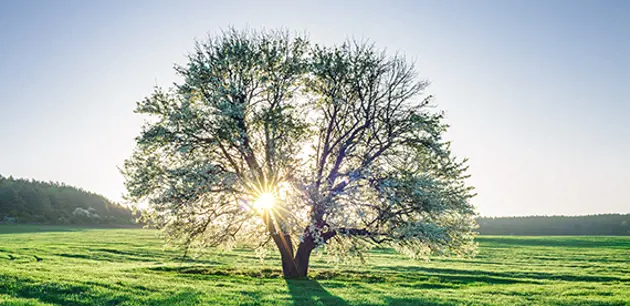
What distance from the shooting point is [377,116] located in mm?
25906

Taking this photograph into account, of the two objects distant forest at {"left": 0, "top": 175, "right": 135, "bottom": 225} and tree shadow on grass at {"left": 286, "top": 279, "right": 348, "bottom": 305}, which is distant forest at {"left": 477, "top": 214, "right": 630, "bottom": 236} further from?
tree shadow on grass at {"left": 286, "top": 279, "right": 348, "bottom": 305}

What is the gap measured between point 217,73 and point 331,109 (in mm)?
7245

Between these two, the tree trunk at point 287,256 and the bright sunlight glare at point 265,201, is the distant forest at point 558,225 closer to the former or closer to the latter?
the tree trunk at point 287,256

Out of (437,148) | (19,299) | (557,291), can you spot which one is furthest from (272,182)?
(557,291)

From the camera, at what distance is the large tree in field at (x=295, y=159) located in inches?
937

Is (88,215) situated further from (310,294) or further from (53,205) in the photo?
(310,294)

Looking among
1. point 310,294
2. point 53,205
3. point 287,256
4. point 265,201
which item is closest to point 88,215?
point 53,205

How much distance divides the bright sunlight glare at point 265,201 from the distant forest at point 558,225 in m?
114

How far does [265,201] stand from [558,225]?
141 metres

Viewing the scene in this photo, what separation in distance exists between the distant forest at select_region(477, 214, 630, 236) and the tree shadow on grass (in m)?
113

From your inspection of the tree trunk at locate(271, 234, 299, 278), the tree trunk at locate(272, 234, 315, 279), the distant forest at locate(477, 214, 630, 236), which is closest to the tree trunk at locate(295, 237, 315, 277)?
the tree trunk at locate(272, 234, 315, 279)

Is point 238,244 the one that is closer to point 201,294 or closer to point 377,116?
point 201,294

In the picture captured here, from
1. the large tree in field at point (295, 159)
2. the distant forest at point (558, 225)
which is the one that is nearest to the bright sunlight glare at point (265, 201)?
the large tree in field at point (295, 159)

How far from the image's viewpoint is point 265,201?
82.2 feet
